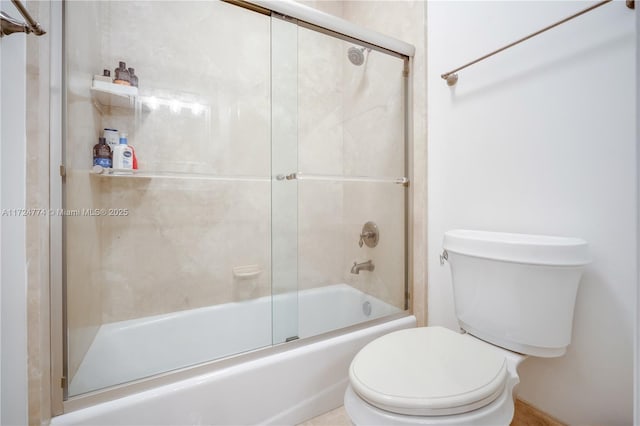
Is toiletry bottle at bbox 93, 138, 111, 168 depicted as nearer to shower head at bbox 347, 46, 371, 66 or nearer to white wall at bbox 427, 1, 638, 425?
shower head at bbox 347, 46, 371, 66

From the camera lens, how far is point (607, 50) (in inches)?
33.3

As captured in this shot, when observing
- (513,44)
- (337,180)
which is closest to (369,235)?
(337,180)

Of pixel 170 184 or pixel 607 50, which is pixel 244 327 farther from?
pixel 607 50

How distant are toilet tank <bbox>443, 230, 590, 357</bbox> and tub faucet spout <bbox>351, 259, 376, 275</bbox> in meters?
0.57

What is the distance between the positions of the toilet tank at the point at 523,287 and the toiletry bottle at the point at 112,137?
1483 millimetres

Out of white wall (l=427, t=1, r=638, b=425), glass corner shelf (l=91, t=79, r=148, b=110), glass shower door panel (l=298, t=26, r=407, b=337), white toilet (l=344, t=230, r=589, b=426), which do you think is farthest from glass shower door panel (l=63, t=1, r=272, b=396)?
white wall (l=427, t=1, r=638, b=425)

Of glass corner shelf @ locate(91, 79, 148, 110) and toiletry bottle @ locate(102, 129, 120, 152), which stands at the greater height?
glass corner shelf @ locate(91, 79, 148, 110)

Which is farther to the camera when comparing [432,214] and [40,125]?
[432,214]

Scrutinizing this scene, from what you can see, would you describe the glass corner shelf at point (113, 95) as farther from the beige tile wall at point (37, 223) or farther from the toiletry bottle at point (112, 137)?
the beige tile wall at point (37, 223)

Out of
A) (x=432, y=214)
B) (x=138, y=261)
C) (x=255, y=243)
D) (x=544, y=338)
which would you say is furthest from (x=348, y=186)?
(x=138, y=261)

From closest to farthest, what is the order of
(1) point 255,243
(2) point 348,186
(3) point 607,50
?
(3) point 607,50, (2) point 348,186, (1) point 255,243

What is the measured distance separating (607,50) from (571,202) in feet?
1.52

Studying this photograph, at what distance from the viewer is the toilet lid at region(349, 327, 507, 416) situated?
654mm

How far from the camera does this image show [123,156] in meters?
1.23
